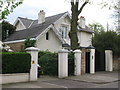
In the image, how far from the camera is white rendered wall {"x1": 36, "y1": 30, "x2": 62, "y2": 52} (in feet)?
70.4

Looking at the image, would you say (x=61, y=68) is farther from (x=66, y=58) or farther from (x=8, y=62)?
(x=8, y=62)

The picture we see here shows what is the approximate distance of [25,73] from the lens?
452 inches

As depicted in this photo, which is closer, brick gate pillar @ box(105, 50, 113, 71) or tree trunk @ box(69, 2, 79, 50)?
tree trunk @ box(69, 2, 79, 50)

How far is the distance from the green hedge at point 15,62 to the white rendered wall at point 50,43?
964 centimetres

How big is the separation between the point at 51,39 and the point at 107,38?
681 centimetres

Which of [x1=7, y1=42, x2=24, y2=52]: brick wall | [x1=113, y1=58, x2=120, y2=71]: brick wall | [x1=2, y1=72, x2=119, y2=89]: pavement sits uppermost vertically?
[x1=7, y1=42, x2=24, y2=52]: brick wall

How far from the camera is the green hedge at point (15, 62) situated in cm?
1070

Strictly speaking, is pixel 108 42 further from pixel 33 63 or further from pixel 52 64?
pixel 33 63

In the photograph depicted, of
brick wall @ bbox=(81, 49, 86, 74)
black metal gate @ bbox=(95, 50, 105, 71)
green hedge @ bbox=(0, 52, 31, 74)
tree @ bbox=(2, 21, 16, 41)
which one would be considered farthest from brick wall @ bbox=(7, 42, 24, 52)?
green hedge @ bbox=(0, 52, 31, 74)

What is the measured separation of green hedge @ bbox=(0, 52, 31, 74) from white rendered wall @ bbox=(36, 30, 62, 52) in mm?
9639

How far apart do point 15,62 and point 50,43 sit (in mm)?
11659

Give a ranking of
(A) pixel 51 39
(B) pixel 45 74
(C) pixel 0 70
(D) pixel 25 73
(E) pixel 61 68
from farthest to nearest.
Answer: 1. (A) pixel 51 39
2. (B) pixel 45 74
3. (E) pixel 61 68
4. (D) pixel 25 73
5. (C) pixel 0 70

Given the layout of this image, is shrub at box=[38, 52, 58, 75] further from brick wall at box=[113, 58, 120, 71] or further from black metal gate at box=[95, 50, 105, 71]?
brick wall at box=[113, 58, 120, 71]

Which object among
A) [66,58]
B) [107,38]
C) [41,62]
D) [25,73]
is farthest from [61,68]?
[107,38]
